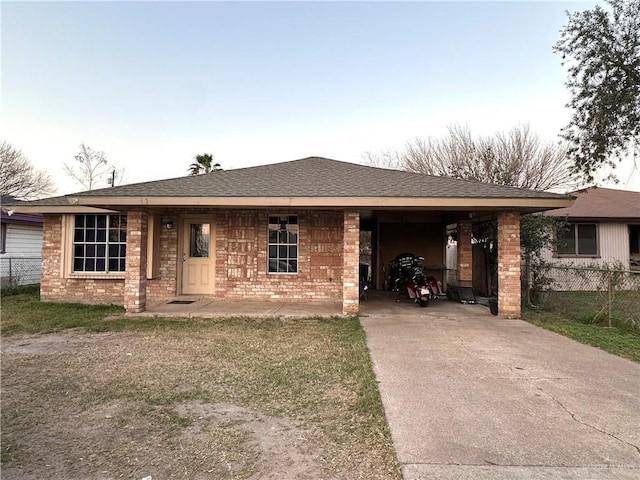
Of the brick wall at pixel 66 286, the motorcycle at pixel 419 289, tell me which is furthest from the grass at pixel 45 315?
the motorcycle at pixel 419 289

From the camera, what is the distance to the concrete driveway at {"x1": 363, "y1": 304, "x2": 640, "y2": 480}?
2.49 metres

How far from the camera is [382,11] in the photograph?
995 centimetres

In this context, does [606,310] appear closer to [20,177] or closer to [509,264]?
[509,264]

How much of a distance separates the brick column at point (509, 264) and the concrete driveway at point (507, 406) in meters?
1.71

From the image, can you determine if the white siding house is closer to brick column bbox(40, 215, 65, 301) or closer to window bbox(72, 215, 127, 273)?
window bbox(72, 215, 127, 273)

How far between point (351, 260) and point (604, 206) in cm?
1330

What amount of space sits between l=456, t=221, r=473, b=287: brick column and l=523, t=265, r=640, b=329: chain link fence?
173 cm

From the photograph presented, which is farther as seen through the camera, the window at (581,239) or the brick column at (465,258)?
the window at (581,239)

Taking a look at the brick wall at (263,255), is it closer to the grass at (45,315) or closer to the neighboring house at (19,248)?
the grass at (45,315)

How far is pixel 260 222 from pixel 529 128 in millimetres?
15368

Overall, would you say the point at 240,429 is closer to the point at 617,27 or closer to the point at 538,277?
the point at 538,277

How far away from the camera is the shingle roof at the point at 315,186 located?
7477 mm

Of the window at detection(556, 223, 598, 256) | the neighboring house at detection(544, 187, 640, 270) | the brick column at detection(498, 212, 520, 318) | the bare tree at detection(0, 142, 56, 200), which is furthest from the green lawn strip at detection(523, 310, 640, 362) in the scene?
the bare tree at detection(0, 142, 56, 200)

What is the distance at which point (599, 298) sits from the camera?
8781 millimetres
